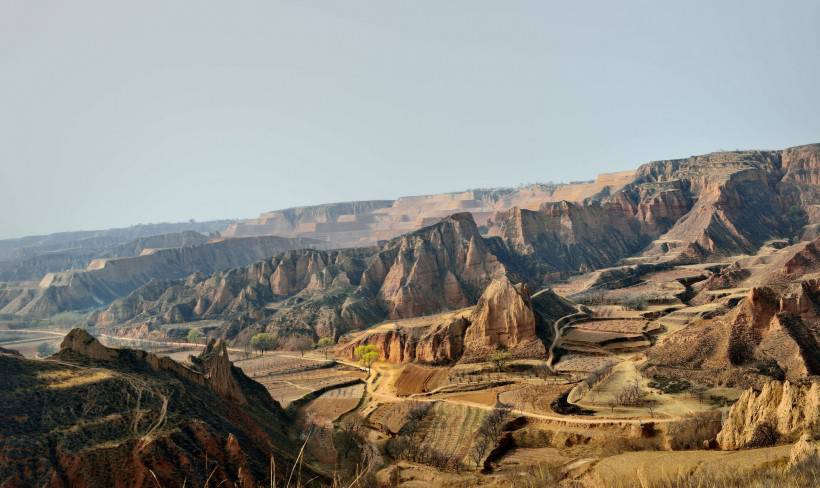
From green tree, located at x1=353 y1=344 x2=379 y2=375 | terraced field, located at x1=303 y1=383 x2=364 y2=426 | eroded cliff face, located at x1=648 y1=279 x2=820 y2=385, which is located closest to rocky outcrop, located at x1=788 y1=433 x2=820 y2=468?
eroded cliff face, located at x1=648 y1=279 x2=820 y2=385

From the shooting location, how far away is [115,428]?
1341 inches

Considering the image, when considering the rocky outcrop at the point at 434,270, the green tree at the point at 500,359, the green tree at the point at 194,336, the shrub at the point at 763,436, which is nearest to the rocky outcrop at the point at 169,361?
the green tree at the point at 500,359

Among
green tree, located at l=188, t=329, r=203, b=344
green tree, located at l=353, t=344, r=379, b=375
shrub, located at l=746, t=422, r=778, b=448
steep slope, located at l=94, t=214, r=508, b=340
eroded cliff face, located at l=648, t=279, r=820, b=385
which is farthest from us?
steep slope, located at l=94, t=214, r=508, b=340

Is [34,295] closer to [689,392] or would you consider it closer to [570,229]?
[570,229]

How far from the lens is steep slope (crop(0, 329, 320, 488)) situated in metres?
30.9

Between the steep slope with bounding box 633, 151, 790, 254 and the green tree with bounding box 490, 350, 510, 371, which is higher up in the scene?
the steep slope with bounding box 633, 151, 790, 254

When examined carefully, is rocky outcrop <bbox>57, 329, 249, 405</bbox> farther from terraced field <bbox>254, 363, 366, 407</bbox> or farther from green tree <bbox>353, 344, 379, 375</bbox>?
green tree <bbox>353, 344, 379, 375</bbox>

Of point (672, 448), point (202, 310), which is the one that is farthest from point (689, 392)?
point (202, 310)

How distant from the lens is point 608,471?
115ft

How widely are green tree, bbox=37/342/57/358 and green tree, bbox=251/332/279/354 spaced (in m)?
33.2

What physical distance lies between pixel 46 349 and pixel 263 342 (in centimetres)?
4002

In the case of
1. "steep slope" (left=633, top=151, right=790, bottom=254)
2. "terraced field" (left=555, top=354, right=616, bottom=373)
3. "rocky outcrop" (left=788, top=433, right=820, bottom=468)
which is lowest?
"terraced field" (left=555, top=354, right=616, bottom=373)

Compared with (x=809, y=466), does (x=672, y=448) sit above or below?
below

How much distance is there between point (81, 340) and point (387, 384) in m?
35.6
